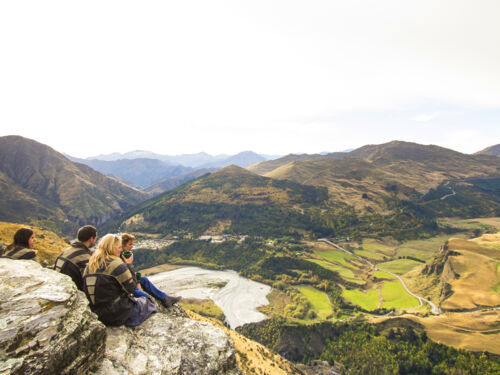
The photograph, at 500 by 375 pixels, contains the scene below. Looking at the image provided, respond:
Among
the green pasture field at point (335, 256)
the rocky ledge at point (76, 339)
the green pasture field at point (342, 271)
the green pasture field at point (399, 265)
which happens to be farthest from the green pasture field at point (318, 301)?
the rocky ledge at point (76, 339)

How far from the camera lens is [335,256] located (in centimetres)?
18775

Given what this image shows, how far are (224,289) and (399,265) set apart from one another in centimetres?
11733

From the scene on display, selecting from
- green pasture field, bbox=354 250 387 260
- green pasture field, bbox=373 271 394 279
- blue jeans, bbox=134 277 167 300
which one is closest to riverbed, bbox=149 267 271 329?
green pasture field, bbox=373 271 394 279

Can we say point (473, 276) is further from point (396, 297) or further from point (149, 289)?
point (149, 289)

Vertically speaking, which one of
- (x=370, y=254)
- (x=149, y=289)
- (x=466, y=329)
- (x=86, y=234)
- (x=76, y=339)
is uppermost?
(x=86, y=234)

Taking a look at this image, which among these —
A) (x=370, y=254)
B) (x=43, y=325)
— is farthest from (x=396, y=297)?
(x=43, y=325)

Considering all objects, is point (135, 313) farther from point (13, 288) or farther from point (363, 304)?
point (363, 304)

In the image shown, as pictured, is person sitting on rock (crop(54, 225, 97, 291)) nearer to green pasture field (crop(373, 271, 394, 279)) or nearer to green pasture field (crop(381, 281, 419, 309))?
green pasture field (crop(381, 281, 419, 309))

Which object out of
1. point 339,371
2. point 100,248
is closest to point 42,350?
point 100,248

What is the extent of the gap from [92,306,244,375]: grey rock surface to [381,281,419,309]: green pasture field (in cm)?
13596

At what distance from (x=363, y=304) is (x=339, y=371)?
49.1 m

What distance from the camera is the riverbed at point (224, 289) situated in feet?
403

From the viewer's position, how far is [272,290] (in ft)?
493

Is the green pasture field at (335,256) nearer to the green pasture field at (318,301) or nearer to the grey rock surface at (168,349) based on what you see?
the green pasture field at (318,301)
